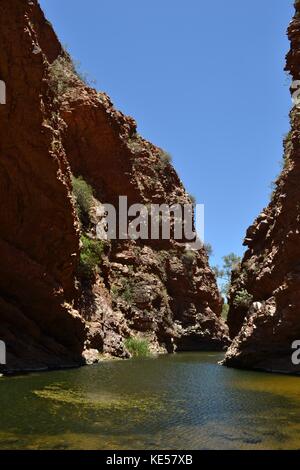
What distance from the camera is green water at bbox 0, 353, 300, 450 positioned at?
8375mm

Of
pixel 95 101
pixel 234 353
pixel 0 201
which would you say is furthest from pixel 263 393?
pixel 95 101

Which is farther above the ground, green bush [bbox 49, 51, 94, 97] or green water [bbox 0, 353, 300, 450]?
green bush [bbox 49, 51, 94, 97]

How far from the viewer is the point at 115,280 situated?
42.2m

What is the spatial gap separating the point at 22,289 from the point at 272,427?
14.4m

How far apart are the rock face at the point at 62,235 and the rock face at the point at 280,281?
334 inches
